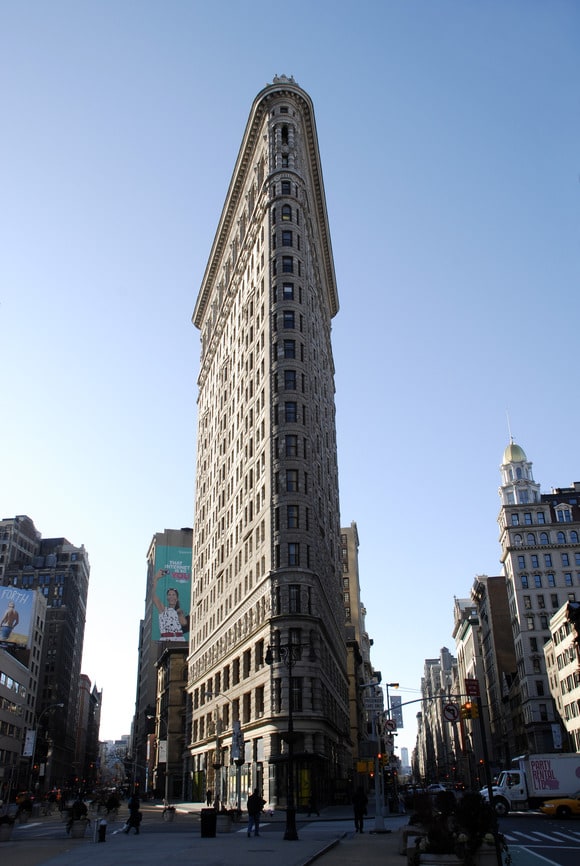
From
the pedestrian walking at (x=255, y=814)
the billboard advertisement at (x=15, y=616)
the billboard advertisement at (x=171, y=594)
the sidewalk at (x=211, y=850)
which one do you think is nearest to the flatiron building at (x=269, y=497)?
the pedestrian walking at (x=255, y=814)

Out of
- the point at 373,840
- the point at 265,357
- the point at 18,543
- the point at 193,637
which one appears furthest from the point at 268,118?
the point at 18,543

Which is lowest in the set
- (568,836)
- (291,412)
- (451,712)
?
(568,836)

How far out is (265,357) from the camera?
72.8m

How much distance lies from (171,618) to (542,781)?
88.8 m

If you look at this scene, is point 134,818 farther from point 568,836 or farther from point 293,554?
point 293,554

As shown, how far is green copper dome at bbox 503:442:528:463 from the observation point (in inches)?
5748

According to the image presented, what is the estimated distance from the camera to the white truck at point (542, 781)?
4812 cm

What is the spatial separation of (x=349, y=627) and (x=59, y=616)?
304ft

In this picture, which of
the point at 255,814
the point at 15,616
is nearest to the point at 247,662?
the point at 255,814

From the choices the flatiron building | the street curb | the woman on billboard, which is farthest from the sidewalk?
the woman on billboard

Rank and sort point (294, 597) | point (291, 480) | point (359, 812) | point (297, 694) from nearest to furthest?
point (359, 812), point (297, 694), point (294, 597), point (291, 480)

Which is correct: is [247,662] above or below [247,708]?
above

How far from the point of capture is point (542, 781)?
1921 inches

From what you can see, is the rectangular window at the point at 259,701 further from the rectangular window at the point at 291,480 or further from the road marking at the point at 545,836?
the road marking at the point at 545,836
